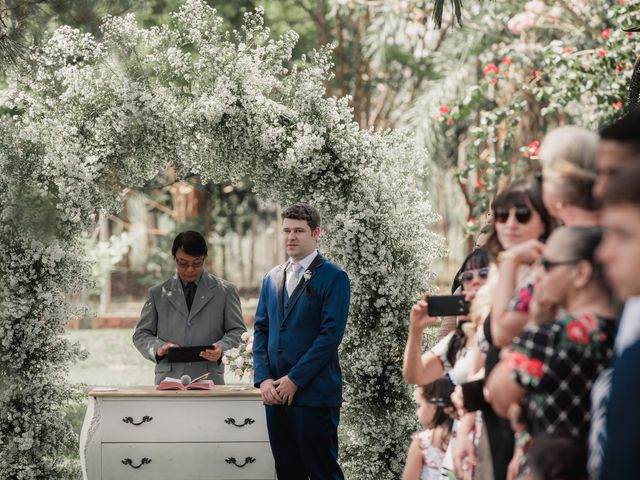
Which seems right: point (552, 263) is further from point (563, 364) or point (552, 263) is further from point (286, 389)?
point (286, 389)

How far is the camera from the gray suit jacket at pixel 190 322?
20.4ft

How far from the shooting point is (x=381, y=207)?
21.2ft

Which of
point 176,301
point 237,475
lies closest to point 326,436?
point 237,475

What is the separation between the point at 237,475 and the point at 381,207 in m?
1.88

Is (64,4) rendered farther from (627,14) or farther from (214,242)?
(214,242)

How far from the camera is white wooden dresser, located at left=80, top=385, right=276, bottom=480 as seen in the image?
19.3 ft

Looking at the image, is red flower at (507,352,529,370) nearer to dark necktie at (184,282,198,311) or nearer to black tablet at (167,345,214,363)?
black tablet at (167,345,214,363)

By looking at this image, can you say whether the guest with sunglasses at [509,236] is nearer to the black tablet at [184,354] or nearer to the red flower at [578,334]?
the red flower at [578,334]

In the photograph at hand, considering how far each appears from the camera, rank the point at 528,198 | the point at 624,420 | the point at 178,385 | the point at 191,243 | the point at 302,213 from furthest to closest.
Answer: the point at 191,243
the point at 178,385
the point at 302,213
the point at 528,198
the point at 624,420

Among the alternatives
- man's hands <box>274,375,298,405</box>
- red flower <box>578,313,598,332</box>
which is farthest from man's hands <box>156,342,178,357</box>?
red flower <box>578,313,598,332</box>

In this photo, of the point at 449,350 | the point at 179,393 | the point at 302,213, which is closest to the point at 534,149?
the point at 302,213

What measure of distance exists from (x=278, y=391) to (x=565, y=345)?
3.09 metres

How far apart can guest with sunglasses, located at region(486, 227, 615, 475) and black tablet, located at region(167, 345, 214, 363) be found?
11.7 feet

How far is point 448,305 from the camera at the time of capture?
3773 mm
